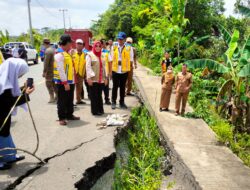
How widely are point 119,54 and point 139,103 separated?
1938mm

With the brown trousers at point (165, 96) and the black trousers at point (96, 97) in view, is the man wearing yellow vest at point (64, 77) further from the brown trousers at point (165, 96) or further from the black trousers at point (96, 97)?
the brown trousers at point (165, 96)

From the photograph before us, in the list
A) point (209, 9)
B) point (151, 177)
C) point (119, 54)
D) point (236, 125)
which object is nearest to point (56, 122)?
point (119, 54)

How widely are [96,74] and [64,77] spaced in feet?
3.37

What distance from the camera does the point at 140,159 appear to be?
4.83 metres

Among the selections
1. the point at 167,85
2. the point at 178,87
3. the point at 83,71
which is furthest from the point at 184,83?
the point at 83,71

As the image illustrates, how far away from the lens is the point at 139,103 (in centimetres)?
827

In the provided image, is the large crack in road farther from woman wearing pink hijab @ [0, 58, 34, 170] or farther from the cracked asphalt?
woman wearing pink hijab @ [0, 58, 34, 170]

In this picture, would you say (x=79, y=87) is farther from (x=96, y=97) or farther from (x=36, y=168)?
(x=36, y=168)

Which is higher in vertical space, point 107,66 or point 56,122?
point 107,66

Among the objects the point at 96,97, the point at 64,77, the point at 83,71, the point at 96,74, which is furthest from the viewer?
the point at 83,71

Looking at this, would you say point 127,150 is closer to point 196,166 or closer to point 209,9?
point 196,166

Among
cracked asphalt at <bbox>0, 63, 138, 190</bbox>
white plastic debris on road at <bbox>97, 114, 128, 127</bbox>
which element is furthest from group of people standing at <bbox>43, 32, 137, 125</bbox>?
white plastic debris on road at <bbox>97, 114, 128, 127</bbox>

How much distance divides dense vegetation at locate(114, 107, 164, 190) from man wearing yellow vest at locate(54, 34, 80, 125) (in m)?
1.39

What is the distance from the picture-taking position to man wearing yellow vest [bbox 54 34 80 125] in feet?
17.6
